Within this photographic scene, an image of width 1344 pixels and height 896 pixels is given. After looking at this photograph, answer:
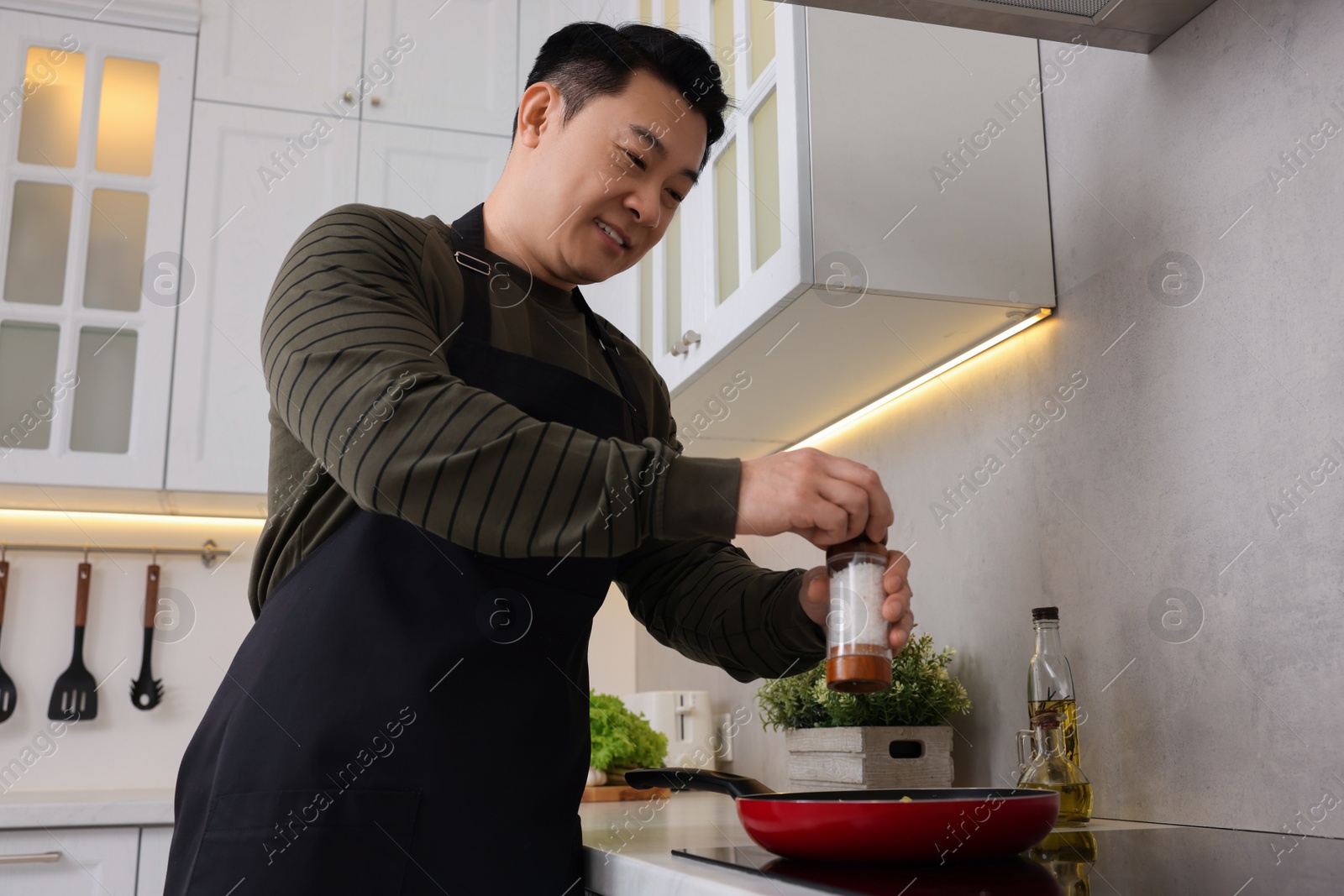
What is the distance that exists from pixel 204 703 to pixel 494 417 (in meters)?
2.03

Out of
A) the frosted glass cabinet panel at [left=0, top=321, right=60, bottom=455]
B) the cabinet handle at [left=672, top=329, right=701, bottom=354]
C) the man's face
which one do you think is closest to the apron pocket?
the man's face

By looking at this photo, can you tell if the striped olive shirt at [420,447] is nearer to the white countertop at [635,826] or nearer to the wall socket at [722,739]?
the white countertop at [635,826]

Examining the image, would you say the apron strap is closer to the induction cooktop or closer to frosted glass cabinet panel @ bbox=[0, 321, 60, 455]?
the induction cooktop

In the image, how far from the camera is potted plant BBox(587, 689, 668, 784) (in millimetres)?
1806

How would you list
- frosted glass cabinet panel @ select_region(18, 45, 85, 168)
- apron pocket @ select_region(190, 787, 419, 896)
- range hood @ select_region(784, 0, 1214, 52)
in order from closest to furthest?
apron pocket @ select_region(190, 787, 419, 896) < range hood @ select_region(784, 0, 1214, 52) < frosted glass cabinet panel @ select_region(18, 45, 85, 168)

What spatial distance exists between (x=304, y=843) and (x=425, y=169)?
185 centimetres

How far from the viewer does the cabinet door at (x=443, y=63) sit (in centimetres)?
238

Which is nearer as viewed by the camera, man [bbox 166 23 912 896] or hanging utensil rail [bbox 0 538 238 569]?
man [bbox 166 23 912 896]

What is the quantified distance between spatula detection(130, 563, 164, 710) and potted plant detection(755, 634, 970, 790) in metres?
1.65

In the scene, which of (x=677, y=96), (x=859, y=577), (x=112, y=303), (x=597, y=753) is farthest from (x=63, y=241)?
(x=859, y=577)

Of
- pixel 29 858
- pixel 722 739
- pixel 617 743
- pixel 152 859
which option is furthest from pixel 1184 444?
pixel 29 858

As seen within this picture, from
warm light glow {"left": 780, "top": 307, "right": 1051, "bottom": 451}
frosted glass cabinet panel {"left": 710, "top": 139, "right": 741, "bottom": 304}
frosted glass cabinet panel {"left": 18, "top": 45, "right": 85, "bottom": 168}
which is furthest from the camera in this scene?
frosted glass cabinet panel {"left": 18, "top": 45, "right": 85, "bottom": 168}

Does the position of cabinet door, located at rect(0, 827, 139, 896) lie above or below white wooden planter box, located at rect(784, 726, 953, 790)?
below

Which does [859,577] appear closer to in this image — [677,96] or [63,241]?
[677,96]
